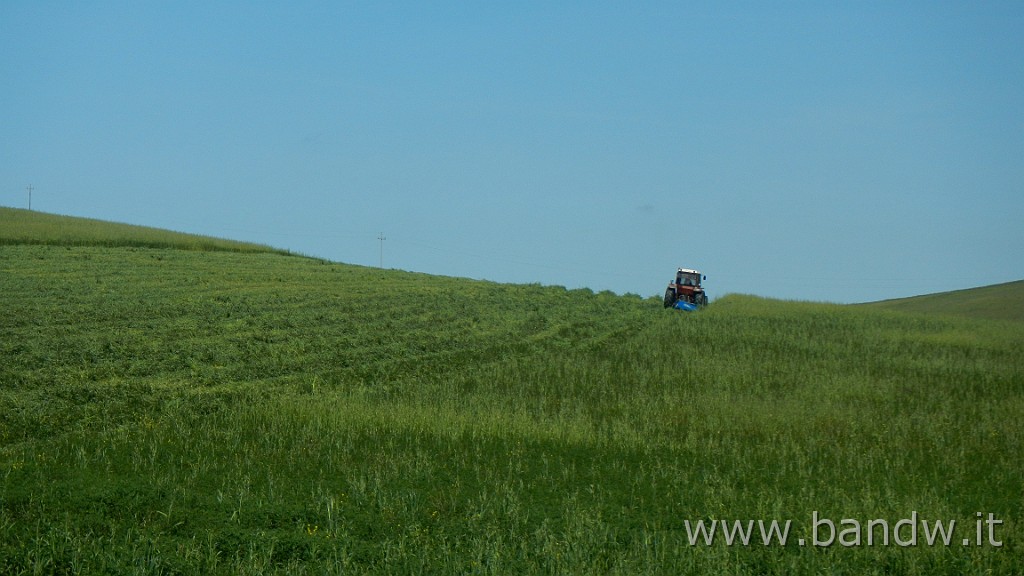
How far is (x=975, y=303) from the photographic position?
185 ft

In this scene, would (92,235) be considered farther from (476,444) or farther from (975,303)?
(975,303)

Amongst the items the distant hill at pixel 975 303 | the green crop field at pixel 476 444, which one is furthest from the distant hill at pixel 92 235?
the distant hill at pixel 975 303

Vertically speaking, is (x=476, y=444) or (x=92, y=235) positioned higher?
(x=92, y=235)

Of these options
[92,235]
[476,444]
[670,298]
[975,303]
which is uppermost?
[92,235]

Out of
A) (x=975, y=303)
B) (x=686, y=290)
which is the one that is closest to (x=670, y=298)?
(x=686, y=290)

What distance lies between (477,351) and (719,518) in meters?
13.8

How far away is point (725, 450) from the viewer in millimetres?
12664

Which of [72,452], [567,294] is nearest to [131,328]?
[72,452]

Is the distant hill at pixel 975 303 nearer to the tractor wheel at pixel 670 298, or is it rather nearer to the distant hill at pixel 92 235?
the tractor wheel at pixel 670 298

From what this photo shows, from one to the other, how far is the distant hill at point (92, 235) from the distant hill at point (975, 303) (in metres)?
39.8

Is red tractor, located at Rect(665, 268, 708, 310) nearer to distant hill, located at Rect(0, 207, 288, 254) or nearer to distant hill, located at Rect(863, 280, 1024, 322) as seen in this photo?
distant hill, located at Rect(863, 280, 1024, 322)

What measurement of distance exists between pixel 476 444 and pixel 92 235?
4011 centimetres

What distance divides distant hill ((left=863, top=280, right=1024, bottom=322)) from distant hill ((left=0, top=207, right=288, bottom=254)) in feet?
131

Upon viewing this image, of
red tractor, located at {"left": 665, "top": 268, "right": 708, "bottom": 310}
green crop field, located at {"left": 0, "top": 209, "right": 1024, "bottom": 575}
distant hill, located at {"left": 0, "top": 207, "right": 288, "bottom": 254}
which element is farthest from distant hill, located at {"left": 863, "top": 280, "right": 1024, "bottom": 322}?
distant hill, located at {"left": 0, "top": 207, "right": 288, "bottom": 254}
